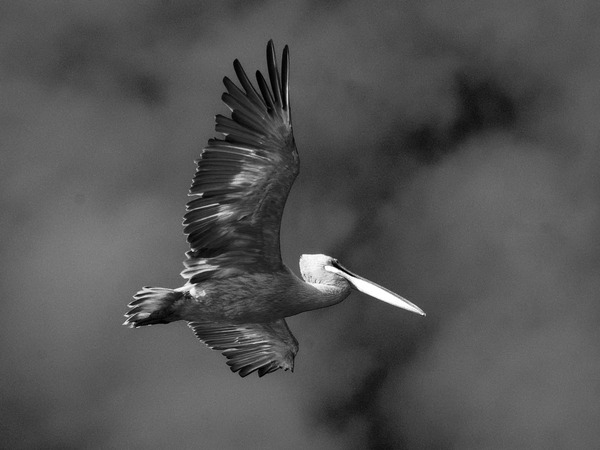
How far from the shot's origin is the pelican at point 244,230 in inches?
548

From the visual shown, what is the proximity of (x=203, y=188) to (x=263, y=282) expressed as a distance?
5.60ft

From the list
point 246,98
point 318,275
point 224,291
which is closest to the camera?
point 246,98

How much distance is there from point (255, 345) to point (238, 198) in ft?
12.1

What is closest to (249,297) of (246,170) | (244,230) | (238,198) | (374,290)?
(244,230)

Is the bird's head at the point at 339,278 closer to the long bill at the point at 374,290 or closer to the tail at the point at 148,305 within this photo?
the long bill at the point at 374,290

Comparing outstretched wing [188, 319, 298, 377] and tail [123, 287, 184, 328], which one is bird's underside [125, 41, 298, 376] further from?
outstretched wing [188, 319, 298, 377]

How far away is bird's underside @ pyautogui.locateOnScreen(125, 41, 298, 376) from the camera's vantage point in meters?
13.9

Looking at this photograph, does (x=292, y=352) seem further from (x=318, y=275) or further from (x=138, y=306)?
(x=138, y=306)

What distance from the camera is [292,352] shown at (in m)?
17.3

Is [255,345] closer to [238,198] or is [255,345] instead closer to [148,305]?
[148,305]

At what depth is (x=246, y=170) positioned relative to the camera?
14055 mm

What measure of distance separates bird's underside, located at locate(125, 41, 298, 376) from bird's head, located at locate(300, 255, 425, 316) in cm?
131

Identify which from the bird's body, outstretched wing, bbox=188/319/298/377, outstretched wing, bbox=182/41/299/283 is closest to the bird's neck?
the bird's body

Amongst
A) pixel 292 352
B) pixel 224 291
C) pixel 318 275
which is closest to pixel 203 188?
pixel 224 291
